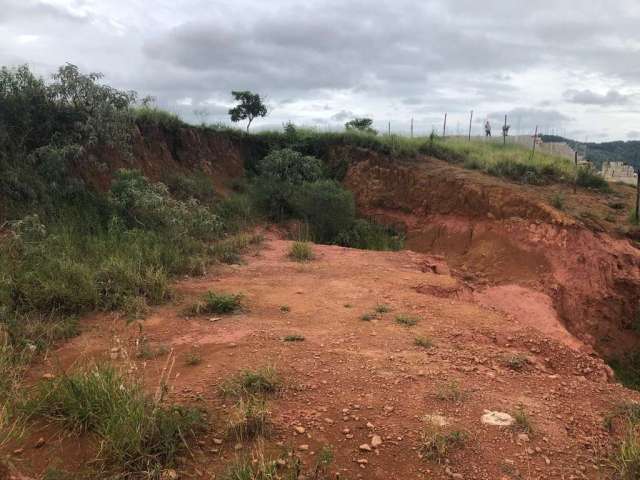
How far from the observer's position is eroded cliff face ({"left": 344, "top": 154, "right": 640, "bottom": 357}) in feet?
31.3

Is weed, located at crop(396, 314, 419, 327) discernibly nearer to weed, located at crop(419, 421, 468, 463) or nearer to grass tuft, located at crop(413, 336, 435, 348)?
grass tuft, located at crop(413, 336, 435, 348)

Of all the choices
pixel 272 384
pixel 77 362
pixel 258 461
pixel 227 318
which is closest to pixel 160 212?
pixel 227 318

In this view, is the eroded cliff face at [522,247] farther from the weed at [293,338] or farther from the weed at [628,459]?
the weed at [628,459]

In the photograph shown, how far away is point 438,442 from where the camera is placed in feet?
10.5

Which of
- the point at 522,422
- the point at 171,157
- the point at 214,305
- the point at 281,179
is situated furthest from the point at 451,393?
the point at 171,157

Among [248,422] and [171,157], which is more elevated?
[171,157]

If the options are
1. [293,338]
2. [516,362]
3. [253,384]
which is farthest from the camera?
[293,338]

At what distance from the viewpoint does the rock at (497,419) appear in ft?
11.6

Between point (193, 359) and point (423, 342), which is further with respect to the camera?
point (423, 342)

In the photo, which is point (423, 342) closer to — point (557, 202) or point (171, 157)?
point (557, 202)

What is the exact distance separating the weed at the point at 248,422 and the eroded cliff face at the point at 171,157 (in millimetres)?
8083

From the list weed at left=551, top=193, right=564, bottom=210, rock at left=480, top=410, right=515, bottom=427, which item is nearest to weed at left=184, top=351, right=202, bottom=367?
rock at left=480, top=410, right=515, bottom=427

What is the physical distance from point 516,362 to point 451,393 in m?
1.22

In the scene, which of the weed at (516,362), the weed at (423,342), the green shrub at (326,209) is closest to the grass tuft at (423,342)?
the weed at (423,342)
